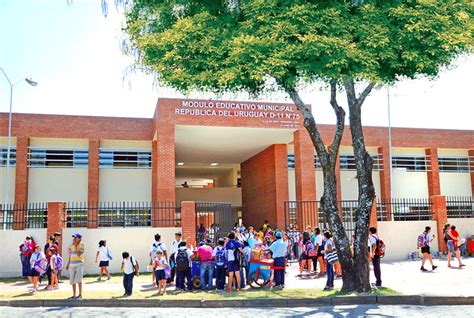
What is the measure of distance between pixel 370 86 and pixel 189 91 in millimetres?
4695

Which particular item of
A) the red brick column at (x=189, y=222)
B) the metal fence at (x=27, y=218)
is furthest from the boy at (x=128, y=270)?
the metal fence at (x=27, y=218)

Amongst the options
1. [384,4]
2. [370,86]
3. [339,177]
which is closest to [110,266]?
[370,86]

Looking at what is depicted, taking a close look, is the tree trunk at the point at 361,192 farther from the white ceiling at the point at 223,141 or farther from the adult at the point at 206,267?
the white ceiling at the point at 223,141

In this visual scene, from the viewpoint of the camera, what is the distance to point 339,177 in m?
30.6

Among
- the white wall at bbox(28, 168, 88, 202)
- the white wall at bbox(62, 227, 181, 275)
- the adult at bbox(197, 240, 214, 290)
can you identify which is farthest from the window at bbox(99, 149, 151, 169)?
the adult at bbox(197, 240, 214, 290)

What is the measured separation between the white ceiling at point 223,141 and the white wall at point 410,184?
865cm

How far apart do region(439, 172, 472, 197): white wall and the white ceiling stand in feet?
39.7

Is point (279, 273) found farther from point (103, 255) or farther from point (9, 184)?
point (9, 184)

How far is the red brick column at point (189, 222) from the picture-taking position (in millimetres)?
18672

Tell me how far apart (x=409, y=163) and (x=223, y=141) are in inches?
515

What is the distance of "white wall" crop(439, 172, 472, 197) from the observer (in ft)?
110

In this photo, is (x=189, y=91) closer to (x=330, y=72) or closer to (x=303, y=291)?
(x=330, y=72)

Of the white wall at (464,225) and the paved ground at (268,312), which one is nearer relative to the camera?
the paved ground at (268,312)

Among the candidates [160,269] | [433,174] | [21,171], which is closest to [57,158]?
[21,171]
